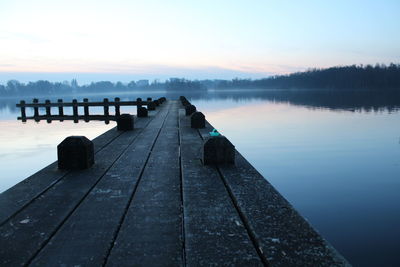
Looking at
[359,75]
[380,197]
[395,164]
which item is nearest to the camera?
[380,197]

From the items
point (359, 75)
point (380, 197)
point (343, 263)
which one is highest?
point (359, 75)

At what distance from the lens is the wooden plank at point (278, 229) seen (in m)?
2.37

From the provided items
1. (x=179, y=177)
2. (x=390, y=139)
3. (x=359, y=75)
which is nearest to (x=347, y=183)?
(x=179, y=177)

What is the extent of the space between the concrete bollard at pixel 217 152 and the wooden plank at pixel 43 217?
1.63m

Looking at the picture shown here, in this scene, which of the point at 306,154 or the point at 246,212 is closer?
the point at 246,212

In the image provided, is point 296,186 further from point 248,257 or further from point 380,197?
point 248,257

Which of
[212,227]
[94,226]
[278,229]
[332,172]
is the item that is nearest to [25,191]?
[94,226]

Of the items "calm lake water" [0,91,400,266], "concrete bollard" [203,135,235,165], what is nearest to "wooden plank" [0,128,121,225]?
"concrete bollard" [203,135,235,165]

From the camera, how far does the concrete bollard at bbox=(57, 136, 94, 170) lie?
4.83 metres

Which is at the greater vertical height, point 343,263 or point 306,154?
point 343,263

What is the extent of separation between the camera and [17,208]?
134 inches

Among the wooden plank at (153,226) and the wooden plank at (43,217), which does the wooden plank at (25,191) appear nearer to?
the wooden plank at (43,217)

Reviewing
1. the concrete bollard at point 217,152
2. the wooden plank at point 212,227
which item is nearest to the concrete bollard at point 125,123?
the concrete bollard at point 217,152

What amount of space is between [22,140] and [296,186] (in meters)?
16.9
